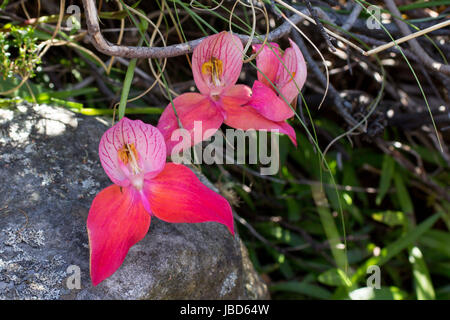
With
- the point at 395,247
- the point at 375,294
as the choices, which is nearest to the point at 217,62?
the point at 375,294

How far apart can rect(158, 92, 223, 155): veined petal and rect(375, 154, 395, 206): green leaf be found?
0.66 m

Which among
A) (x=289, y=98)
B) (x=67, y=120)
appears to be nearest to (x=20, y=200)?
(x=67, y=120)

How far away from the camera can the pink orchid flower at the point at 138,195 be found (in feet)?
1.73

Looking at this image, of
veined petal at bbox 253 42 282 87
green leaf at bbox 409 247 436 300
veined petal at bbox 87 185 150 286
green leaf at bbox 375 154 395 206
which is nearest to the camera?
veined petal at bbox 87 185 150 286

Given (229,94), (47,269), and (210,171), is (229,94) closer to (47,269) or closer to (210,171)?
(47,269)

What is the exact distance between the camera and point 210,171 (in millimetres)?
1022

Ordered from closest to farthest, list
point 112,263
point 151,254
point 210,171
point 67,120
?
1. point 112,263
2. point 151,254
3. point 67,120
4. point 210,171

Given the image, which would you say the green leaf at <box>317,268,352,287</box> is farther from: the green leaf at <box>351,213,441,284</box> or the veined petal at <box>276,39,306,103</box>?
the veined petal at <box>276,39,306,103</box>

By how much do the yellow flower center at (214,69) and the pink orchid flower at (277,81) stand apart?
5cm

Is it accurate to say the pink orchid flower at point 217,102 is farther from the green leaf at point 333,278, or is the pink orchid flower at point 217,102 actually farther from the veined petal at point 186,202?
the green leaf at point 333,278

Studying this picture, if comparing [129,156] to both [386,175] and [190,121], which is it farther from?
[386,175]

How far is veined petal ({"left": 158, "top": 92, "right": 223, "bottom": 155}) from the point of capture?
578mm

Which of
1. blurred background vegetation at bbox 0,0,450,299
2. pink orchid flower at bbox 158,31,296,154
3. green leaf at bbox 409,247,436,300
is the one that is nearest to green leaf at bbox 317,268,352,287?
blurred background vegetation at bbox 0,0,450,299
